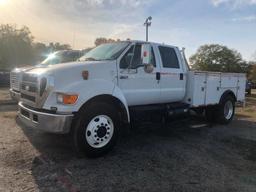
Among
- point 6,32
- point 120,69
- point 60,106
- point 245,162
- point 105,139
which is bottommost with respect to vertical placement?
point 245,162

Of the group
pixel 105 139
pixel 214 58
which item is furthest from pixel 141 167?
pixel 214 58

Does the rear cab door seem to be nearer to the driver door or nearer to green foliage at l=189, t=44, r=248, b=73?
the driver door

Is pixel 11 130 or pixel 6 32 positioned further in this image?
pixel 6 32

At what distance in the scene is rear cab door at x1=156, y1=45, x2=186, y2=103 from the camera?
270 inches

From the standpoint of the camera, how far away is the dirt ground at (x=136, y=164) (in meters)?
4.16

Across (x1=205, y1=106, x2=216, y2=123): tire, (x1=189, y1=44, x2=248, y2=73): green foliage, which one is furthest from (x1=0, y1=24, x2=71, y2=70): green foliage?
(x1=189, y1=44, x2=248, y2=73): green foliage

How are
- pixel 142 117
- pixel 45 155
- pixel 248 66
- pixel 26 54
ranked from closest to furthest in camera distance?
pixel 45 155, pixel 142 117, pixel 26 54, pixel 248 66

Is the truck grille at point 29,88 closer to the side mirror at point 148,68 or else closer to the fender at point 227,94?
the side mirror at point 148,68

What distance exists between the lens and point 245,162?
5.41 m

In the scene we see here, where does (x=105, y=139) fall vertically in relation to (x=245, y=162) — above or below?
above

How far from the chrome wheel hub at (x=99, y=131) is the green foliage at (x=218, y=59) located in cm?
5958

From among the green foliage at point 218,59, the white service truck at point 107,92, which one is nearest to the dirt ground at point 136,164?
the white service truck at point 107,92

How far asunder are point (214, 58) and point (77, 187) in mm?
64674

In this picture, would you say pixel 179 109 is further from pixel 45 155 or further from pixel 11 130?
pixel 11 130
